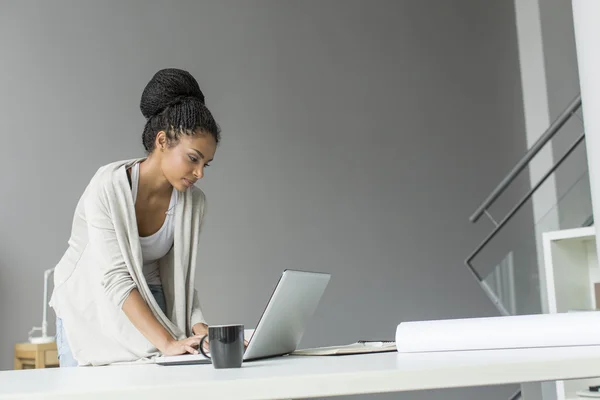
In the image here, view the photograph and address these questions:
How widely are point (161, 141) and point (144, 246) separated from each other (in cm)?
32

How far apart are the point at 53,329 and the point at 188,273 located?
1704 mm

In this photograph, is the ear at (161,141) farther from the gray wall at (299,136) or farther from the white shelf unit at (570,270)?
the gray wall at (299,136)

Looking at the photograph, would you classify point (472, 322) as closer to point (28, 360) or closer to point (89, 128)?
point (28, 360)

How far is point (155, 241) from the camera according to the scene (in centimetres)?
208

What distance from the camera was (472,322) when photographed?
44.3 inches

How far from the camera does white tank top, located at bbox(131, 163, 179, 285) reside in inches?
81.0

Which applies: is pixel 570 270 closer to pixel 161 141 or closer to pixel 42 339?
pixel 161 141

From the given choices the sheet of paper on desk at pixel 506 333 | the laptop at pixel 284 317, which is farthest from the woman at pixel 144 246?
the sheet of paper on desk at pixel 506 333

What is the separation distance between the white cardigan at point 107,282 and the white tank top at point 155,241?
0.19 feet

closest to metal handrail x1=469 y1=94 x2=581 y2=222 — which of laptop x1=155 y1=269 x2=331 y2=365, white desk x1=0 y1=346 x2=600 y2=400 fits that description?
laptop x1=155 y1=269 x2=331 y2=365

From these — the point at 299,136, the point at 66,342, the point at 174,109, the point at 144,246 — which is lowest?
the point at 66,342

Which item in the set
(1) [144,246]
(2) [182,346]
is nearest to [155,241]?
(1) [144,246]

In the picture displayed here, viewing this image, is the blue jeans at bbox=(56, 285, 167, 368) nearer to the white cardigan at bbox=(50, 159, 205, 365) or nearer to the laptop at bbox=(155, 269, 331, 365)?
the white cardigan at bbox=(50, 159, 205, 365)

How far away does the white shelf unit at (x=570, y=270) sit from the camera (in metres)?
2.82
